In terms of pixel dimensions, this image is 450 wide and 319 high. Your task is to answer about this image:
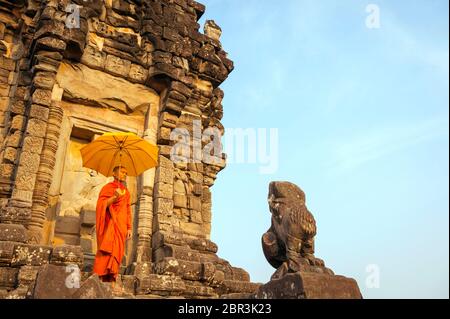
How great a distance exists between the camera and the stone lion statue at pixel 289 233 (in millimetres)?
4832

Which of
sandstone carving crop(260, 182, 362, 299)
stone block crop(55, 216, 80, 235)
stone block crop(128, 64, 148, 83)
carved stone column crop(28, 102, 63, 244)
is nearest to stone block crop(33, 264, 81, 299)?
sandstone carving crop(260, 182, 362, 299)

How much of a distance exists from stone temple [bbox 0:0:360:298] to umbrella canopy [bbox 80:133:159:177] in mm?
1124

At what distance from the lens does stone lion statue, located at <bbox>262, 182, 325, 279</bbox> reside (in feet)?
15.9

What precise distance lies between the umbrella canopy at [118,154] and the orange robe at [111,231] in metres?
0.40

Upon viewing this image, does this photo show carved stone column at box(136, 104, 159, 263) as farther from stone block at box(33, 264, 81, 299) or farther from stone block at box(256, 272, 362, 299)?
stone block at box(256, 272, 362, 299)

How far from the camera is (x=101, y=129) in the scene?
852cm

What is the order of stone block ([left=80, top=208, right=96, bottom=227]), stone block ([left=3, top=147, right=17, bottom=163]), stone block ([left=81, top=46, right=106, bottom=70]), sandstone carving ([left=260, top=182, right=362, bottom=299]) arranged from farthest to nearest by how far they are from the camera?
1. stone block ([left=81, top=46, right=106, bottom=70])
2. stone block ([left=80, top=208, right=96, bottom=227])
3. stone block ([left=3, top=147, right=17, bottom=163])
4. sandstone carving ([left=260, top=182, right=362, bottom=299])

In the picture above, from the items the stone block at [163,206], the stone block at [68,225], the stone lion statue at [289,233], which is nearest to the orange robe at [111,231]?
the stone block at [163,206]

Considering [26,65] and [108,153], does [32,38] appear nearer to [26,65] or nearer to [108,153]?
[26,65]

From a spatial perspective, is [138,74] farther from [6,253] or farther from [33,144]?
[6,253]

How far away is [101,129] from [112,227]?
2911mm

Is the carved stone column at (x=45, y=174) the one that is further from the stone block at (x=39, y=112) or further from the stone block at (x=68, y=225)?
the stone block at (x=68, y=225)

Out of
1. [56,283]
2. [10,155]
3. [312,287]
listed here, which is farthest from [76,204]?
[312,287]
